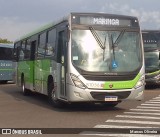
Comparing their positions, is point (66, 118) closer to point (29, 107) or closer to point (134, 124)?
point (134, 124)

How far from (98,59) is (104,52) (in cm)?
30

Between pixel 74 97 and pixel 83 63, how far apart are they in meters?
1.07

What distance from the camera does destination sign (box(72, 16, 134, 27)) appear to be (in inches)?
544

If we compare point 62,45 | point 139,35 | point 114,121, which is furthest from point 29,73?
point 114,121

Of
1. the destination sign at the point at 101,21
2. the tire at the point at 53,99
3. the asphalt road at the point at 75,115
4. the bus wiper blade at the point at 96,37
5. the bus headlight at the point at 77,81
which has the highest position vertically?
the destination sign at the point at 101,21

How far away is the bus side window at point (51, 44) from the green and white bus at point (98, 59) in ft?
1.86

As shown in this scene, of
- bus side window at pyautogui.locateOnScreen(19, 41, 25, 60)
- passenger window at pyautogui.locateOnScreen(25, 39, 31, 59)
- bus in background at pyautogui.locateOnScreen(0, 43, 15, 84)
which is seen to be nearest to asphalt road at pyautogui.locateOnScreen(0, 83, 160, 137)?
passenger window at pyautogui.locateOnScreen(25, 39, 31, 59)

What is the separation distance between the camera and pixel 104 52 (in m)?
13.7

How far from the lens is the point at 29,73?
66.6ft

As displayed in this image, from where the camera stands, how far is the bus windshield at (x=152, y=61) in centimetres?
2733

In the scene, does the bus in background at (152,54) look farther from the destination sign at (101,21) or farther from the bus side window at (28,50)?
the destination sign at (101,21)

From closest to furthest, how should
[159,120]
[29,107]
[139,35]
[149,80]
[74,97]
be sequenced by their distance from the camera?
1. [159,120]
2. [74,97]
3. [139,35]
4. [29,107]
5. [149,80]

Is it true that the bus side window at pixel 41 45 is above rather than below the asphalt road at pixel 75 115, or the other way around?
above

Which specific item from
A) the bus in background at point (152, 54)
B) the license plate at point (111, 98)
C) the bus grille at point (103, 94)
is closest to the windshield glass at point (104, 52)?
the bus grille at point (103, 94)
